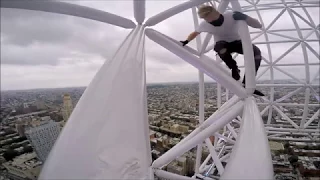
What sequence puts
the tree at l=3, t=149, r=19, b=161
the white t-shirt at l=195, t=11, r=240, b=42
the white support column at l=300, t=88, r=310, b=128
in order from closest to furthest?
1. the tree at l=3, t=149, r=19, b=161
2. the white t-shirt at l=195, t=11, r=240, b=42
3. the white support column at l=300, t=88, r=310, b=128

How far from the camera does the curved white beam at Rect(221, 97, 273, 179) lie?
2154 mm

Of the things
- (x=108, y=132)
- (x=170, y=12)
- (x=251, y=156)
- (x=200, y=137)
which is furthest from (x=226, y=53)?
(x=108, y=132)

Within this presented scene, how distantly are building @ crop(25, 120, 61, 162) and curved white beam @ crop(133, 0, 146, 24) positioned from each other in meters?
2.23

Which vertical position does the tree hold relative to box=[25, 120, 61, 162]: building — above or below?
below

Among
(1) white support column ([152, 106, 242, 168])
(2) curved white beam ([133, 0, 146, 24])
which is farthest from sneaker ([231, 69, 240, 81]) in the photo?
(2) curved white beam ([133, 0, 146, 24])

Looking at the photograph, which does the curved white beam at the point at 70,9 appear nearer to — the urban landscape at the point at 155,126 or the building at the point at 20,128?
the urban landscape at the point at 155,126

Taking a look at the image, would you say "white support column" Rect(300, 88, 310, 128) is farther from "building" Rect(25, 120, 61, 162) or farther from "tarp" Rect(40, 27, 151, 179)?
"building" Rect(25, 120, 61, 162)

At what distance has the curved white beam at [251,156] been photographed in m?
2.15

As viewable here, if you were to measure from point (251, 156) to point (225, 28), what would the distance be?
2585 mm

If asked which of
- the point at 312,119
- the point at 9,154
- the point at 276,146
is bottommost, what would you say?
the point at 276,146

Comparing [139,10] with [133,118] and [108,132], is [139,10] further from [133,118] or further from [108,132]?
[108,132]

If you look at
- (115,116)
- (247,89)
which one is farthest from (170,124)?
(115,116)

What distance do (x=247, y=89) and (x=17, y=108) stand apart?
142 inches

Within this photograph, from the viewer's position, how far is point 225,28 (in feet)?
13.7
